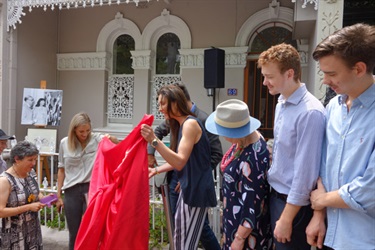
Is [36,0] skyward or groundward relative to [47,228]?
skyward

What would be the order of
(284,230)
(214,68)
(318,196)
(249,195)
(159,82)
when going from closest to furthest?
(318,196) < (284,230) < (249,195) < (214,68) < (159,82)

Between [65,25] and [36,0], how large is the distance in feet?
7.49

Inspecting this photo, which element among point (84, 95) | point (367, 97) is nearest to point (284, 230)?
point (367, 97)

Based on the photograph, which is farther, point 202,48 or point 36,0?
point 202,48

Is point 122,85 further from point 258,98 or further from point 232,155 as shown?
point 232,155

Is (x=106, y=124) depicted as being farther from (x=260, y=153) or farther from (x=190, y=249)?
(x=260, y=153)

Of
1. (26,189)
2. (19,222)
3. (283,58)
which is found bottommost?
(19,222)

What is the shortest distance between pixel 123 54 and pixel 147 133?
673 cm

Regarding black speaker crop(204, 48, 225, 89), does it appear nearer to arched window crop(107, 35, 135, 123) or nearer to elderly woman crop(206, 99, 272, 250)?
arched window crop(107, 35, 135, 123)

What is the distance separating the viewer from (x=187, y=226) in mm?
2438

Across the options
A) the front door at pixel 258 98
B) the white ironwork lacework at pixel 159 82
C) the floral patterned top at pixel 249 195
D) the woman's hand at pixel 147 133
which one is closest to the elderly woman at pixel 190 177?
the woman's hand at pixel 147 133

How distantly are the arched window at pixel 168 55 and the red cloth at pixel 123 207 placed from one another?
594 centimetres

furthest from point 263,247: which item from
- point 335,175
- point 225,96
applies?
point 225,96

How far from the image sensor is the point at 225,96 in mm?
7520
